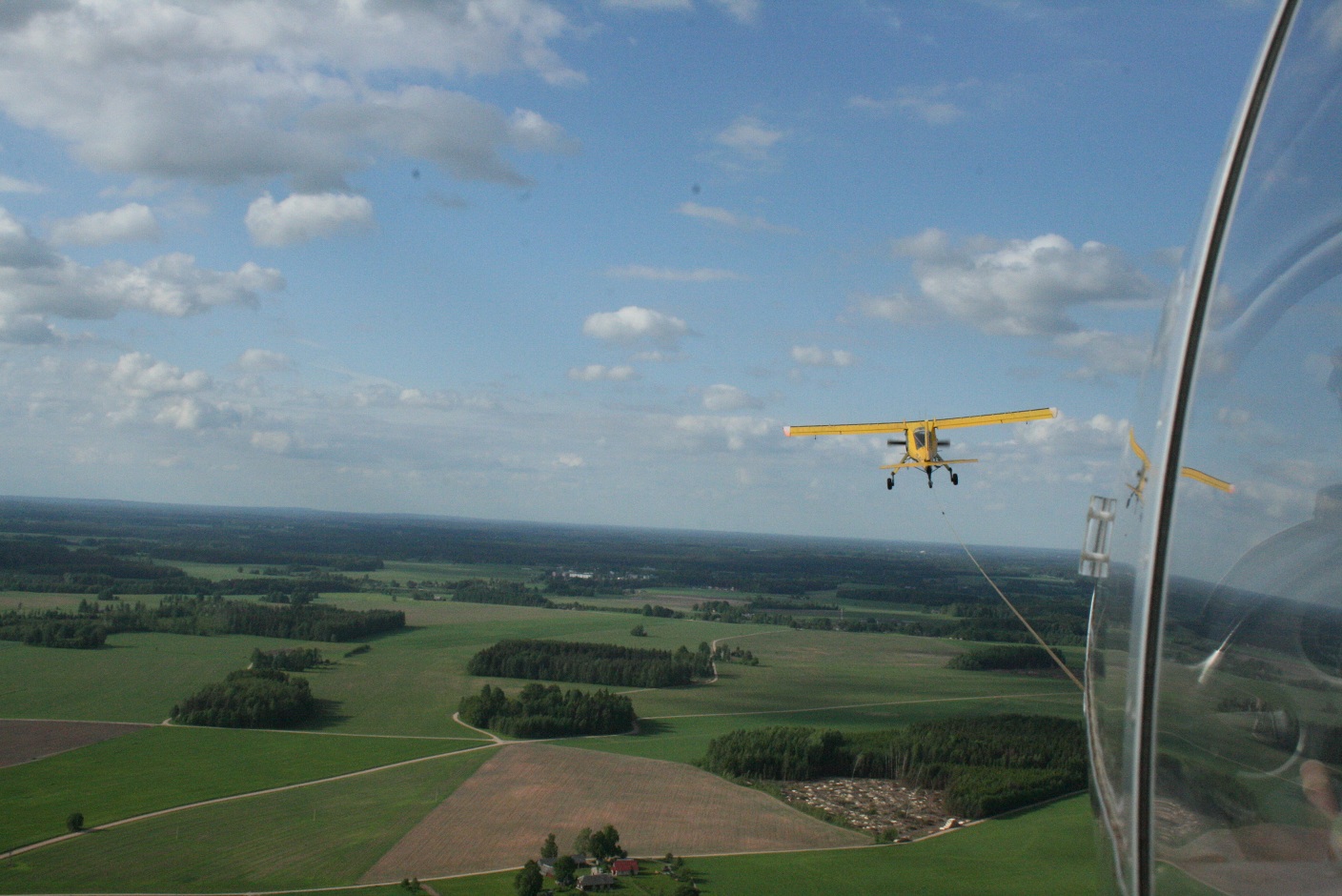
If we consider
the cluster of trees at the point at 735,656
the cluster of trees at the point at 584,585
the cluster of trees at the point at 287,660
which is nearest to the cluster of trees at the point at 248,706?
the cluster of trees at the point at 287,660

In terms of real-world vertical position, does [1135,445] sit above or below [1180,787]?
above

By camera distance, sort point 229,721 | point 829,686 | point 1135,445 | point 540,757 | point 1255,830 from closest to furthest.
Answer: point 1255,830, point 1135,445, point 540,757, point 229,721, point 829,686

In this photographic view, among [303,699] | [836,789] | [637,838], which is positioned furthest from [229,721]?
[836,789]

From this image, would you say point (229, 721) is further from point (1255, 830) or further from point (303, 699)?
point (1255, 830)

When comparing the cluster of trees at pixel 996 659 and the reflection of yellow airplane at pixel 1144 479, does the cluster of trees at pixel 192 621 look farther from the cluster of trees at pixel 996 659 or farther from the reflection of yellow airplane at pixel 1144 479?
the reflection of yellow airplane at pixel 1144 479

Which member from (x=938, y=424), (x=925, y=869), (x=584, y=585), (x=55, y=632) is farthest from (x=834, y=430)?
(x=584, y=585)

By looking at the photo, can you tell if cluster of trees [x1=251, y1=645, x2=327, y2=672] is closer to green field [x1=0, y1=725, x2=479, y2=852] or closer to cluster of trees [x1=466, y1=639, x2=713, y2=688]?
cluster of trees [x1=466, y1=639, x2=713, y2=688]

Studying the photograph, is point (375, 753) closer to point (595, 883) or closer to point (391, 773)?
point (391, 773)
